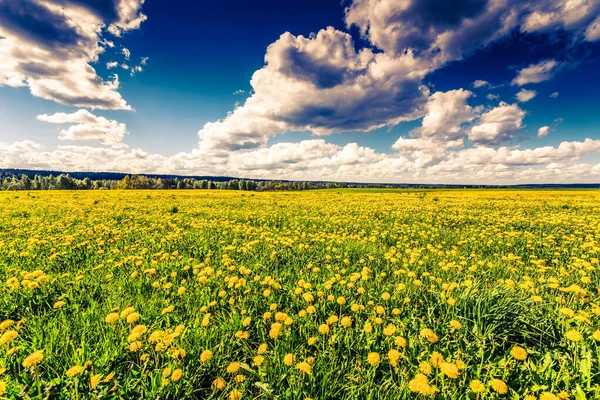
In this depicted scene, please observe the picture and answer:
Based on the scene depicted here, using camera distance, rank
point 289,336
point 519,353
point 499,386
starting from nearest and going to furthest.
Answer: point 499,386 → point 519,353 → point 289,336

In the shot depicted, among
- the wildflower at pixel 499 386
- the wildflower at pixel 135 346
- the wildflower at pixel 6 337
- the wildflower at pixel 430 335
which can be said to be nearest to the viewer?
the wildflower at pixel 499 386

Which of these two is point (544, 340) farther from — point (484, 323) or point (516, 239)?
point (516, 239)

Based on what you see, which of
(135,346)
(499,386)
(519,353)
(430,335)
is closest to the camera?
(499,386)

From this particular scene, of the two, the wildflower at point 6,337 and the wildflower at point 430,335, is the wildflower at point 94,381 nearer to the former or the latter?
the wildflower at point 6,337

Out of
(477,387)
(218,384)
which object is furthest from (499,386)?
(218,384)

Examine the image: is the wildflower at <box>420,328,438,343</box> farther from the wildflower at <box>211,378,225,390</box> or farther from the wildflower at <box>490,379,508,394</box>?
the wildflower at <box>211,378,225,390</box>

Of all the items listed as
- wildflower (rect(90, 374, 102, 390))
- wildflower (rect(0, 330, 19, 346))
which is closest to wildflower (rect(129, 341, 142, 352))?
wildflower (rect(90, 374, 102, 390))

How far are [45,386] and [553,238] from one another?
10.1 metres

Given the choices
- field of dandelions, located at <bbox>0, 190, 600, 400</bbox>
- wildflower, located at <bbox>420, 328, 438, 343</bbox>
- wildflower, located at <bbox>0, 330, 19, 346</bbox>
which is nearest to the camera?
wildflower, located at <bbox>0, 330, 19, 346</bbox>

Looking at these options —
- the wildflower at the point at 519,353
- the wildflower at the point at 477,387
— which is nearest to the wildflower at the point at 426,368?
the wildflower at the point at 477,387

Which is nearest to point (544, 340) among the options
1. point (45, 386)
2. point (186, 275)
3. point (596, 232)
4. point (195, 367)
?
point (195, 367)

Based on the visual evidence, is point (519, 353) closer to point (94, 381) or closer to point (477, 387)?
point (477, 387)

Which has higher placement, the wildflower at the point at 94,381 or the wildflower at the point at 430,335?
the wildflower at the point at 430,335

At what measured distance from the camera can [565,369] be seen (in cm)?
212
